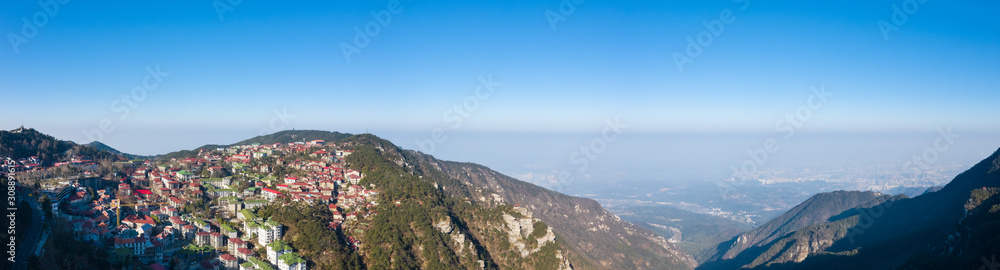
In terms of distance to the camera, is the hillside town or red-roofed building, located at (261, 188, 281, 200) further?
red-roofed building, located at (261, 188, 281, 200)

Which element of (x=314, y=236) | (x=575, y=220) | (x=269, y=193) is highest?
(x=269, y=193)

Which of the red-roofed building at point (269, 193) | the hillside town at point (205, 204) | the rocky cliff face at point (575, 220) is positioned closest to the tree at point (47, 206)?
the hillside town at point (205, 204)

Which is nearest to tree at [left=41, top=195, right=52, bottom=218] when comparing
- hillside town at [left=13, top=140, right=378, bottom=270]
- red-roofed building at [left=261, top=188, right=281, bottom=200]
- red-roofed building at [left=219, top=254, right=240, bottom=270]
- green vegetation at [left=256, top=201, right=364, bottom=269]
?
hillside town at [left=13, top=140, right=378, bottom=270]

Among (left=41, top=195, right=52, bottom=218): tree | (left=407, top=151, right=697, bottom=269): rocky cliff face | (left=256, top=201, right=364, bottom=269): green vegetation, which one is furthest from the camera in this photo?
(left=407, top=151, right=697, bottom=269): rocky cliff face

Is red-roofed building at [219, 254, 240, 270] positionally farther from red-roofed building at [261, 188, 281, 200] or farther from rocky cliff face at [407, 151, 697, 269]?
rocky cliff face at [407, 151, 697, 269]

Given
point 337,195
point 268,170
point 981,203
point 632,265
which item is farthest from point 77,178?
point 981,203

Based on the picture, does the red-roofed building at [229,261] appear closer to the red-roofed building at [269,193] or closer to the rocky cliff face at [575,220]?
the red-roofed building at [269,193]

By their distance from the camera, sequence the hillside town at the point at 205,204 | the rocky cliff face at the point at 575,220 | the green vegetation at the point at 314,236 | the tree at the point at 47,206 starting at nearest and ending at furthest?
the tree at the point at 47,206 → the hillside town at the point at 205,204 → the green vegetation at the point at 314,236 → the rocky cliff face at the point at 575,220

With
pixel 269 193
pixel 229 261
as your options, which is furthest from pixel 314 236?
pixel 269 193

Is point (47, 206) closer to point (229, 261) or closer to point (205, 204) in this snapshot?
point (205, 204)
